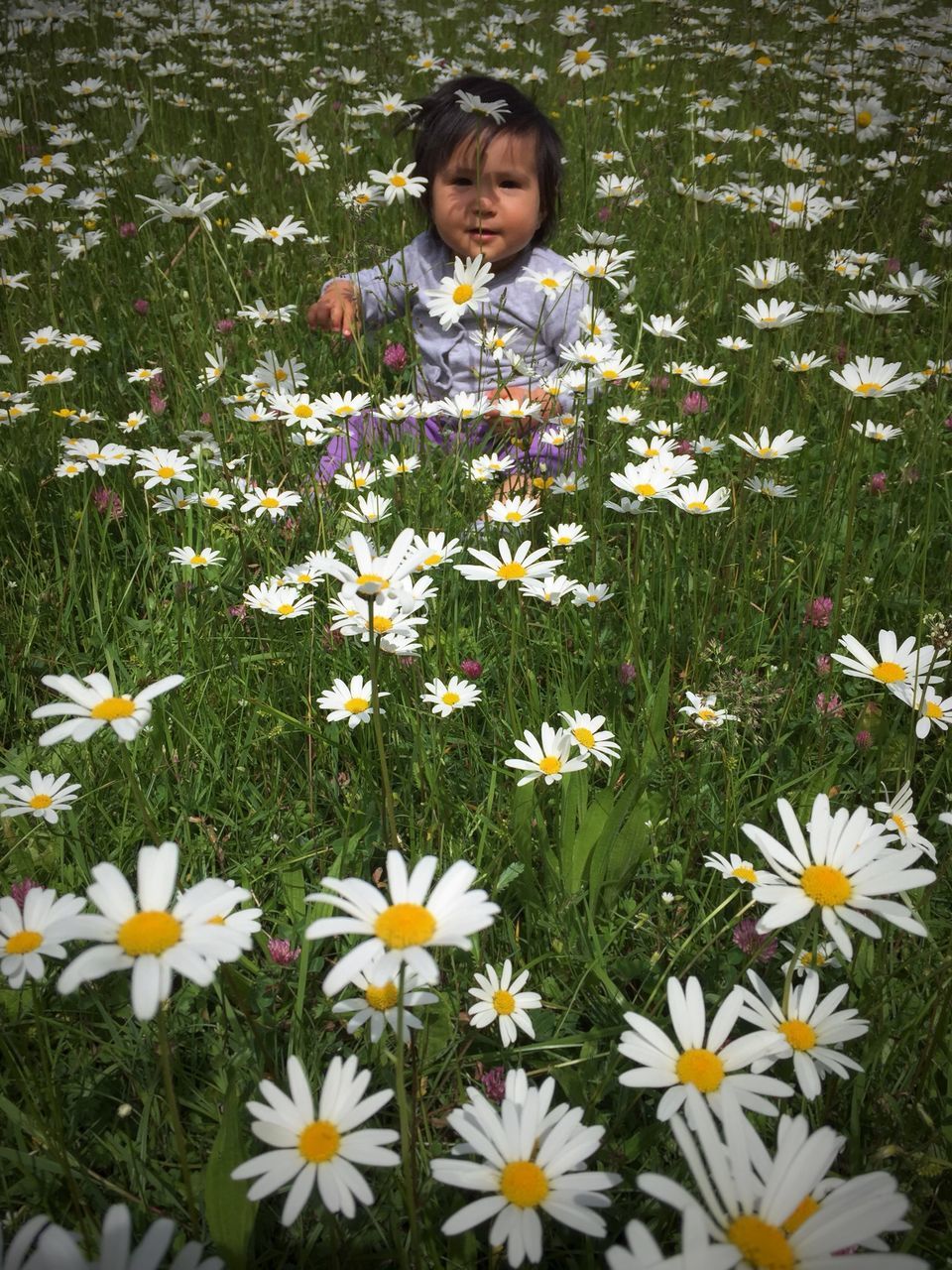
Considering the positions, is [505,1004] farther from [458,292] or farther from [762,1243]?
[458,292]

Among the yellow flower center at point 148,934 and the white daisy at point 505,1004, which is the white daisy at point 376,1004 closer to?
the white daisy at point 505,1004

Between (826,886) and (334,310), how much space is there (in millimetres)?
2185

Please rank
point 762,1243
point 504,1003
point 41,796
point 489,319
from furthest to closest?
point 489,319 < point 41,796 < point 504,1003 < point 762,1243

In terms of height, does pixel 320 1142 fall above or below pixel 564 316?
below

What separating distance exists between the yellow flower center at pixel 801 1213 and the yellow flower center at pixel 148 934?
0.46 metres

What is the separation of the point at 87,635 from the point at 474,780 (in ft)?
2.87

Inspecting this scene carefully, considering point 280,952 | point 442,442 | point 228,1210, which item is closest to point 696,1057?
point 228,1210

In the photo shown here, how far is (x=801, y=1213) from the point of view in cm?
59

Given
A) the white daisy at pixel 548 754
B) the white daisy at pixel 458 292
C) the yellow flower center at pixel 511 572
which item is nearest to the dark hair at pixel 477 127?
the white daisy at pixel 458 292

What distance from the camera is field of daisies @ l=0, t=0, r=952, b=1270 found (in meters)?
0.70

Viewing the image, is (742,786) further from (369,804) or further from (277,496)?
(277,496)

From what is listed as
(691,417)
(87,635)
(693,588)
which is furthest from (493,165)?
(87,635)

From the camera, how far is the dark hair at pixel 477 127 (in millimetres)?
2361

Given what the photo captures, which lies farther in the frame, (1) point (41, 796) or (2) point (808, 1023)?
(1) point (41, 796)
